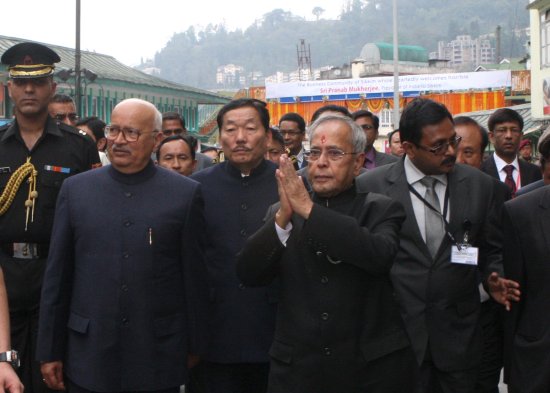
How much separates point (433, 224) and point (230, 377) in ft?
4.53

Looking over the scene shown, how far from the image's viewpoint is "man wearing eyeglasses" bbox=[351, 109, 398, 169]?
29.4ft

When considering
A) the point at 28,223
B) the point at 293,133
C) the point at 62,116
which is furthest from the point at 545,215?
the point at 62,116

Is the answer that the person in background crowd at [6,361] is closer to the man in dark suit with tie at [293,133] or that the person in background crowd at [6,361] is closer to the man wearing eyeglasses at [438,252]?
the man wearing eyeglasses at [438,252]

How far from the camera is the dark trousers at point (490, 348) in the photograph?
5.88m

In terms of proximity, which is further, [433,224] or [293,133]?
[293,133]

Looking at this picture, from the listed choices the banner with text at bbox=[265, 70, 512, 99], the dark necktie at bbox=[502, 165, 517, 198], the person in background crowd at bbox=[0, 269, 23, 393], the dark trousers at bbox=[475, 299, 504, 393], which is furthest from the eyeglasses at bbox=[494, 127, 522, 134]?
the banner with text at bbox=[265, 70, 512, 99]

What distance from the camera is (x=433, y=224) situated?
5184 millimetres

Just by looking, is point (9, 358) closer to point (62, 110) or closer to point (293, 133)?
point (62, 110)

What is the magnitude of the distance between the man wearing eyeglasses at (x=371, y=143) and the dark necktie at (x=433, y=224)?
294cm

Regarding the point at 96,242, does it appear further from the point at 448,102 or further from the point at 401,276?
the point at 448,102

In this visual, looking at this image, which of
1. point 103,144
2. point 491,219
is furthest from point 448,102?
point 491,219

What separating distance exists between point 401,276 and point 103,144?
17.2ft

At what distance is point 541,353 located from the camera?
15.2 ft

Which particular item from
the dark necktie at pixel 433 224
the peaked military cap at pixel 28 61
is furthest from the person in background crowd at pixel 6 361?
the dark necktie at pixel 433 224
